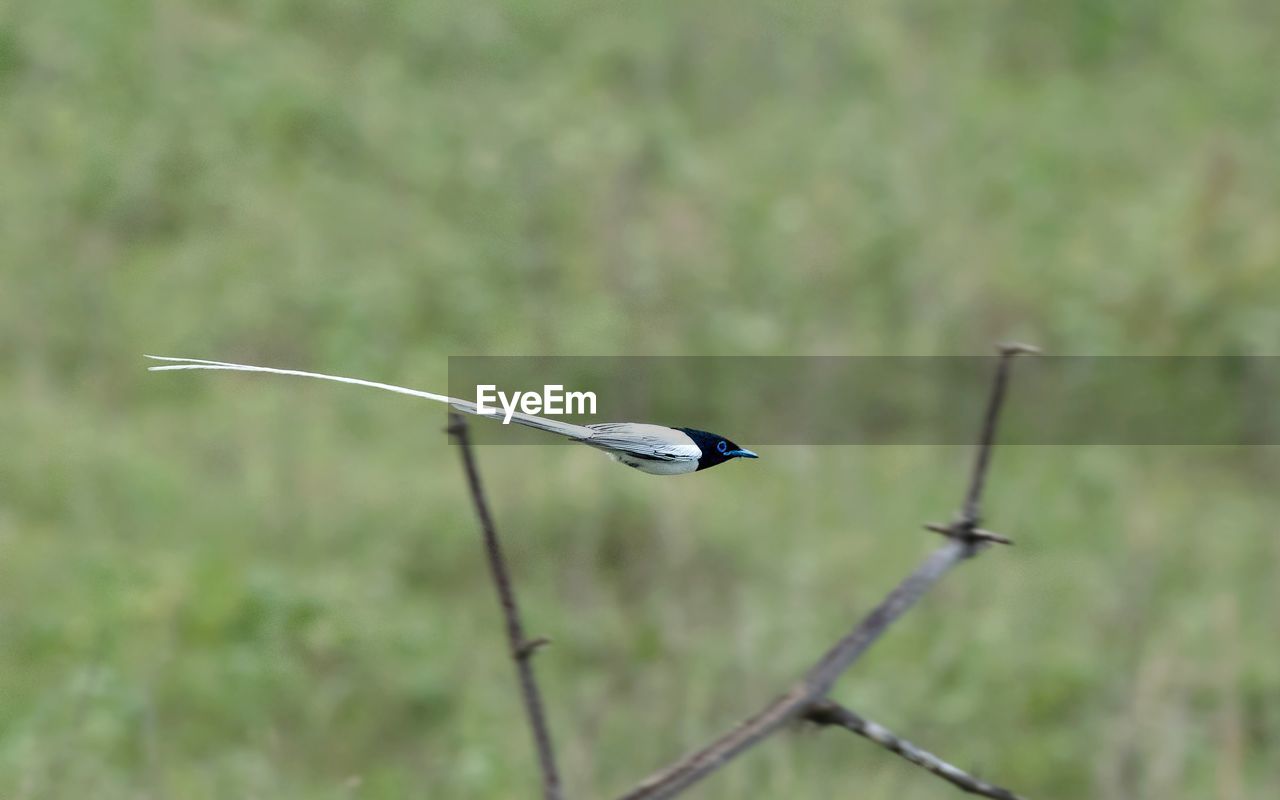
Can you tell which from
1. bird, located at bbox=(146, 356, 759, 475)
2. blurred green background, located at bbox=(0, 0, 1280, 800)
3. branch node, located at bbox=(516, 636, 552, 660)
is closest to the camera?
bird, located at bbox=(146, 356, 759, 475)

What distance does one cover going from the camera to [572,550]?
410cm

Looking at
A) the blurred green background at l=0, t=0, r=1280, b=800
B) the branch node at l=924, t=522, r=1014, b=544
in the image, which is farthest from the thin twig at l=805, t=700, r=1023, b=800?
the blurred green background at l=0, t=0, r=1280, b=800

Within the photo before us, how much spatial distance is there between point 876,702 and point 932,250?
2.24 m

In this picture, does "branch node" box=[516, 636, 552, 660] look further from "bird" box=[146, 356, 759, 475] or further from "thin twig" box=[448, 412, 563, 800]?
"bird" box=[146, 356, 759, 475]

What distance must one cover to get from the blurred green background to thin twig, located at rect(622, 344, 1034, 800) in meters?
1.64

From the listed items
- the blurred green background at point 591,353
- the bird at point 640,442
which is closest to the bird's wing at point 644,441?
the bird at point 640,442

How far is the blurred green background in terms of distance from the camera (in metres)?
3.46

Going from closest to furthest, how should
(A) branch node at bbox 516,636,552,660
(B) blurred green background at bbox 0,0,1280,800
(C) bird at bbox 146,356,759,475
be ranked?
1. (C) bird at bbox 146,356,759,475
2. (A) branch node at bbox 516,636,552,660
3. (B) blurred green background at bbox 0,0,1280,800

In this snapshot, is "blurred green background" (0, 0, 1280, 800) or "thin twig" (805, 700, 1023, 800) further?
"blurred green background" (0, 0, 1280, 800)

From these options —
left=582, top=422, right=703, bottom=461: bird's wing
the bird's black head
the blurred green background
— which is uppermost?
left=582, top=422, right=703, bottom=461: bird's wing

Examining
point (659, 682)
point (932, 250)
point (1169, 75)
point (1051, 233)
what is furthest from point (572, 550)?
point (1169, 75)

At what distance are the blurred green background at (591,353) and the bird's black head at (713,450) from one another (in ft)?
5.72

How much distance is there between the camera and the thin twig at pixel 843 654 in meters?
0.93

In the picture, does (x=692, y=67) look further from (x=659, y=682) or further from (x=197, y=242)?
(x=659, y=682)
